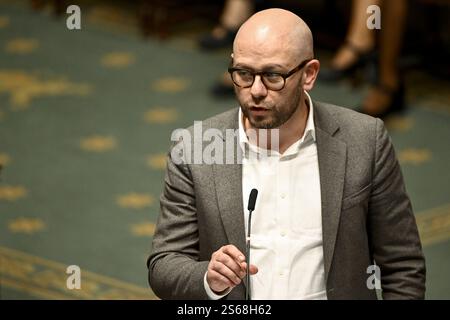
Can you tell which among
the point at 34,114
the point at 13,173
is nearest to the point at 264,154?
the point at 13,173

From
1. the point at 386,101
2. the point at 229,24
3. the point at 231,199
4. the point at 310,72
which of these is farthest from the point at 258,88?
the point at 229,24

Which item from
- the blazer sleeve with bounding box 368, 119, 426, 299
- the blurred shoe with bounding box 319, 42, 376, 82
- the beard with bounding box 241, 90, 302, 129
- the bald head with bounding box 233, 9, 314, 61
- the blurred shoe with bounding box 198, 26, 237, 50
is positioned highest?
the blurred shoe with bounding box 198, 26, 237, 50

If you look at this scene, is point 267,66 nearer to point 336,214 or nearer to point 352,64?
point 336,214

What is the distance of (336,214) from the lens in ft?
9.05

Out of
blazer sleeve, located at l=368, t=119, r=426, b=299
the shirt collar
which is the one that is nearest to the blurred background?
blazer sleeve, located at l=368, t=119, r=426, b=299

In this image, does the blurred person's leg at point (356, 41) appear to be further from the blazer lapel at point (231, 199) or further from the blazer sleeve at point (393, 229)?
the blazer lapel at point (231, 199)

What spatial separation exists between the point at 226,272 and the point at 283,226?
403 mm

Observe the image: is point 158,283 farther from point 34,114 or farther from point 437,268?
point 34,114

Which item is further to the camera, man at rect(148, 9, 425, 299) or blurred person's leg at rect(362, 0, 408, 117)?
blurred person's leg at rect(362, 0, 408, 117)

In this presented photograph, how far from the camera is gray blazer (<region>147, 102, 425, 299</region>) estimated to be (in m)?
2.76

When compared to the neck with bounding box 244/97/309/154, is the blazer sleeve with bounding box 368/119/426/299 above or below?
Answer: below

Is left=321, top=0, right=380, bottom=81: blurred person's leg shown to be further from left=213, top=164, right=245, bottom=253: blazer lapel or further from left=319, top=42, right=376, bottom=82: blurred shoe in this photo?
left=213, top=164, right=245, bottom=253: blazer lapel

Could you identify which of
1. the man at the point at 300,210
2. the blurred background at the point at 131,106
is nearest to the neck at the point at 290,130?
the man at the point at 300,210

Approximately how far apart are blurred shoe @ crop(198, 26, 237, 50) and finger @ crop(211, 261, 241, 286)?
4.02m
